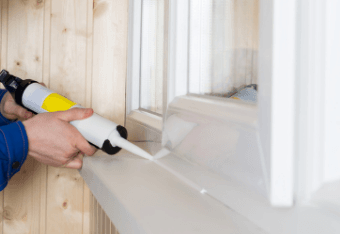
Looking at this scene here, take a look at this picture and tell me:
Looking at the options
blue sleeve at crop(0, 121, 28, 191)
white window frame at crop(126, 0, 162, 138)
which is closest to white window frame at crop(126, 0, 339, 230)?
blue sleeve at crop(0, 121, 28, 191)

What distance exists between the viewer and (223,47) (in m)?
0.56

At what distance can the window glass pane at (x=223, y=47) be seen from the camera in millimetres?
455

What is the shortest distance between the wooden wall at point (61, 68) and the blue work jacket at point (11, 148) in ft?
1.38

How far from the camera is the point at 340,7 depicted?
0.29 m

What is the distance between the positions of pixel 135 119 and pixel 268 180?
2.57ft

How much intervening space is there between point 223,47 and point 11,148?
55 centimetres

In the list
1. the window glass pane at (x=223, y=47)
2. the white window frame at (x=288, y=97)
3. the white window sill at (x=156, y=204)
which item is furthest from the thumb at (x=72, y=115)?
the white window frame at (x=288, y=97)

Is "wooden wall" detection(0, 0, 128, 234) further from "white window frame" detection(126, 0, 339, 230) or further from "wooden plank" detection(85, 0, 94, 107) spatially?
"white window frame" detection(126, 0, 339, 230)

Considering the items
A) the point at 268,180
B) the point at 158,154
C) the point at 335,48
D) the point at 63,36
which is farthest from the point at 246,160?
the point at 63,36

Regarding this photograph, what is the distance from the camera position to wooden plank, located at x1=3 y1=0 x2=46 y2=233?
3.67 feet

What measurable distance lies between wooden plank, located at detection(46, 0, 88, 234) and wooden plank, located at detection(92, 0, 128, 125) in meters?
0.05

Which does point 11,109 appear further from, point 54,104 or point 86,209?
point 86,209

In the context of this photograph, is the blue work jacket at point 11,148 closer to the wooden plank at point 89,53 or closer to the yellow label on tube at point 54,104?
the yellow label on tube at point 54,104

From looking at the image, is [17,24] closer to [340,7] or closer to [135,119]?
[135,119]
